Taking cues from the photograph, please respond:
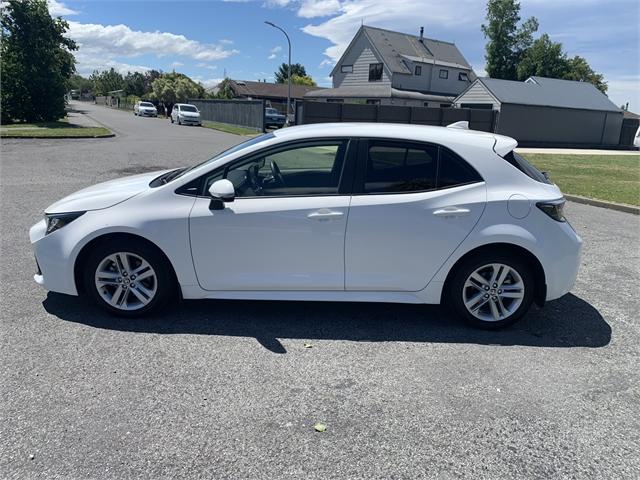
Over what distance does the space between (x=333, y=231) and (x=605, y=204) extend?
27.1 feet

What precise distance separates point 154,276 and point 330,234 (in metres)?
1.48

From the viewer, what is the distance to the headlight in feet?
13.0

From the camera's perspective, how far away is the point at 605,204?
9.84 meters

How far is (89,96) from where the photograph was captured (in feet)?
465

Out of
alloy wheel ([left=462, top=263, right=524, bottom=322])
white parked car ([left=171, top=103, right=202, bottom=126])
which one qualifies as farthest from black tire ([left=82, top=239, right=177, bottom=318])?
white parked car ([left=171, top=103, right=202, bottom=126])

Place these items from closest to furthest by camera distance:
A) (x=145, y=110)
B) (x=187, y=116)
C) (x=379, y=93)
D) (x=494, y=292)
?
(x=494, y=292)
(x=187, y=116)
(x=379, y=93)
(x=145, y=110)

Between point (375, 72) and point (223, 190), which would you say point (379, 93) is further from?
point (223, 190)

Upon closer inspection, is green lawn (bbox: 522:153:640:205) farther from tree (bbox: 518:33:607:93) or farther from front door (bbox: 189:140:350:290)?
tree (bbox: 518:33:607:93)

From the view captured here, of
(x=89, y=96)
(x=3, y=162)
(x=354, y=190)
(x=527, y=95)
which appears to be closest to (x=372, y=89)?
(x=527, y=95)

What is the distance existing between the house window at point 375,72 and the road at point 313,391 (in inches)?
1581

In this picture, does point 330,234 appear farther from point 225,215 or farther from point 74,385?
point 74,385

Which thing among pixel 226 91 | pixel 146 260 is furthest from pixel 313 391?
pixel 226 91

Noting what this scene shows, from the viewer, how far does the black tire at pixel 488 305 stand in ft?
13.0

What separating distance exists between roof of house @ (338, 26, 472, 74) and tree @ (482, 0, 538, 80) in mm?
12368
